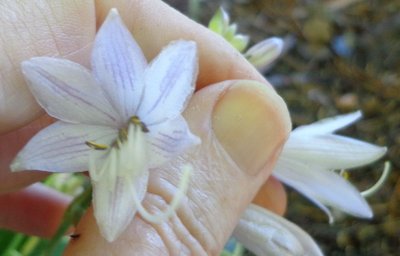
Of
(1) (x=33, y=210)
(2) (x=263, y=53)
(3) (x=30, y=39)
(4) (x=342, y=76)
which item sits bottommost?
(4) (x=342, y=76)

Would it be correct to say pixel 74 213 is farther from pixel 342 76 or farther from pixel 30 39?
pixel 342 76

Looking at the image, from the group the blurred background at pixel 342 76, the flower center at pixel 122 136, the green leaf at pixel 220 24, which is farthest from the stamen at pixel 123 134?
the blurred background at pixel 342 76

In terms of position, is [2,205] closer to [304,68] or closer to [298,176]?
[298,176]

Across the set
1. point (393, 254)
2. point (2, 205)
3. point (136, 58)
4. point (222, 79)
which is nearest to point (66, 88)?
point (136, 58)

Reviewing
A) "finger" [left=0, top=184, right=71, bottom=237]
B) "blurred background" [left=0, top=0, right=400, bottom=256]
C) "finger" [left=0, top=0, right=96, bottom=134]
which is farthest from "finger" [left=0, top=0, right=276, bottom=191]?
"blurred background" [left=0, top=0, right=400, bottom=256]

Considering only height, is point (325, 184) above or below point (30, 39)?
below

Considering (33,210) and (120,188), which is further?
(33,210)

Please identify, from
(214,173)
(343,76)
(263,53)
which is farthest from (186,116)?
(343,76)
